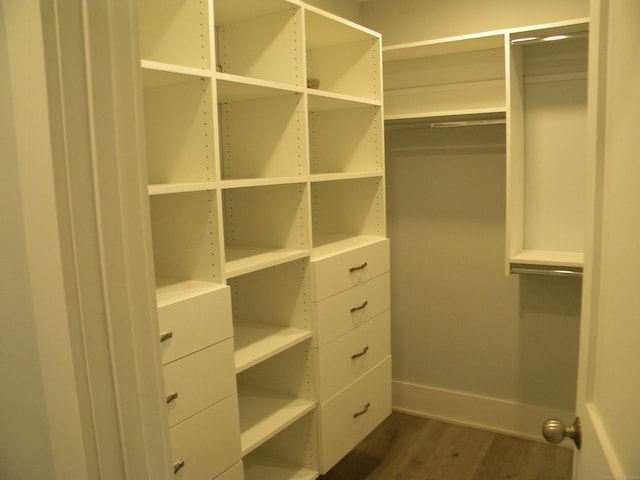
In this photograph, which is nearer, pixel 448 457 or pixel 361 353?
pixel 361 353

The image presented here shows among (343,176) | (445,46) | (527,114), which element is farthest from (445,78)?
(343,176)

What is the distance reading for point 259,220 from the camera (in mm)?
2256

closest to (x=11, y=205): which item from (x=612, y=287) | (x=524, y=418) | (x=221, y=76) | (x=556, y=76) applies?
(x=612, y=287)

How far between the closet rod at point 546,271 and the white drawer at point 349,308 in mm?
693

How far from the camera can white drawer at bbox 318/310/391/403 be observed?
223cm

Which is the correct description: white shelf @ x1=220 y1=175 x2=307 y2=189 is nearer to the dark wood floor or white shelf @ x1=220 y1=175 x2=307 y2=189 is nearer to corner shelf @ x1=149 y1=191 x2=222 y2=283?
corner shelf @ x1=149 y1=191 x2=222 y2=283

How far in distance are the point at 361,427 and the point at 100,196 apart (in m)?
2.10

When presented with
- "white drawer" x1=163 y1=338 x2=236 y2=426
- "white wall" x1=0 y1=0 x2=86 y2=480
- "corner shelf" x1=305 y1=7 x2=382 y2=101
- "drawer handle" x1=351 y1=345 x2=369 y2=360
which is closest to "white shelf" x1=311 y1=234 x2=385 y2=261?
"drawer handle" x1=351 y1=345 x2=369 y2=360

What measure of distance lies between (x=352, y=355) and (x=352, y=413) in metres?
0.27

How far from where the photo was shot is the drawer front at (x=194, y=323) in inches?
59.9

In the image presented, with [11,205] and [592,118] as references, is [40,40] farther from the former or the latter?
[592,118]

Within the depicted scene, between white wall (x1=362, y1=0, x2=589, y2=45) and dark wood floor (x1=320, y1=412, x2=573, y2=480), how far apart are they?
7.46ft

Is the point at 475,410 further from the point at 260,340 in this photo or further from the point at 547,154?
the point at 260,340

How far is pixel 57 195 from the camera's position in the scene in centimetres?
65
